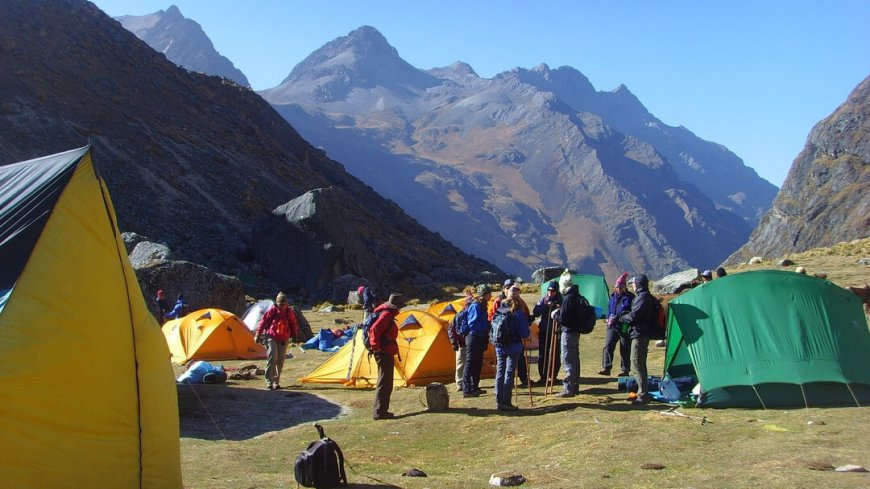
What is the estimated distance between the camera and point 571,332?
A: 13523 mm

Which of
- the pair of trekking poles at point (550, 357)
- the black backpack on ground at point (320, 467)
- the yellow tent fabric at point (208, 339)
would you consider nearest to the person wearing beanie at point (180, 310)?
the yellow tent fabric at point (208, 339)

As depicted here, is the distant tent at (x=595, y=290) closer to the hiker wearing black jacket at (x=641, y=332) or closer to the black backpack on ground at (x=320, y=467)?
the hiker wearing black jacket at (x=641, y=332)

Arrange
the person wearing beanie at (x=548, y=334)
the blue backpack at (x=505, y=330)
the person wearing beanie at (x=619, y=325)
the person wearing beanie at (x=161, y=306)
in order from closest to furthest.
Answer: the blue backpack at (x=505, y=330)
the person wearing beanie at (x=548, y=334)
the person wearing beanie at (x=619, y=325)
the person wearing beanie at (x=161, y=306)

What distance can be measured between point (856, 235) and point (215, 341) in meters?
86.6

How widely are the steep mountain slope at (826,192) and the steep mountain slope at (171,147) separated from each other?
45594mm

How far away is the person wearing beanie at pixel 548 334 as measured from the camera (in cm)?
1472

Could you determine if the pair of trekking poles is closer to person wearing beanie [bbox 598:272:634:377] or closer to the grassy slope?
the grassy slope

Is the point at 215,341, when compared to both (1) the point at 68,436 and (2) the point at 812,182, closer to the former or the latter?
(1) the point at 68,436

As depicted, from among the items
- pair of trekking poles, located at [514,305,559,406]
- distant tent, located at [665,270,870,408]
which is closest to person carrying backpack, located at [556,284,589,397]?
pair of trekking poles, located at [514,305,559,406]

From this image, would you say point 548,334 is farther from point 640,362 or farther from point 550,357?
point 640,362

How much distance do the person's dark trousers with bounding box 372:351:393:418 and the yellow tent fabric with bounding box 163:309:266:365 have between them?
9.58m

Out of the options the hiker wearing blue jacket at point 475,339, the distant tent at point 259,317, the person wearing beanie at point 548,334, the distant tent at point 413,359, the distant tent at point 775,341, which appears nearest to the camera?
the distant tent at point 775,341

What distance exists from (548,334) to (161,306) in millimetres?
15373

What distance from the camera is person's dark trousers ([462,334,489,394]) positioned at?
14141 mm
